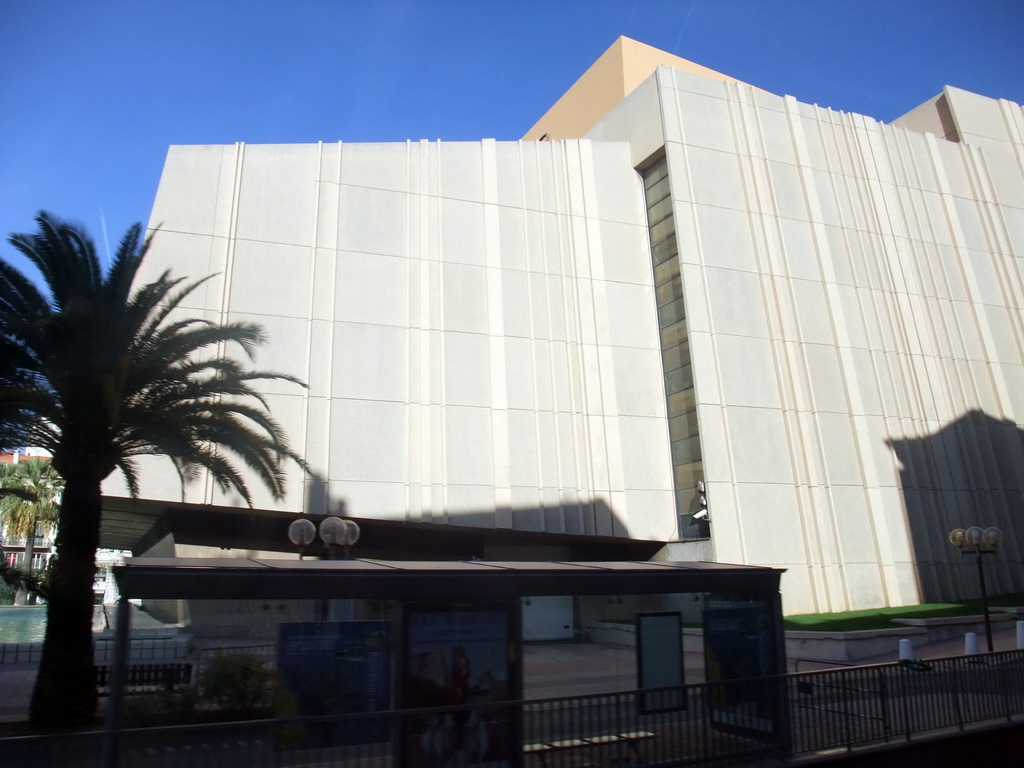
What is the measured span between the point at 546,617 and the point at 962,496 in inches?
1025

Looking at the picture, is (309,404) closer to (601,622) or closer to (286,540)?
(286,540)

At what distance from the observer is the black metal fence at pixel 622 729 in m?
6.95

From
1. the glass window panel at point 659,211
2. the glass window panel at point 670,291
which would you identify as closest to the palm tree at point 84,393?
the glass window panel at point 670,291

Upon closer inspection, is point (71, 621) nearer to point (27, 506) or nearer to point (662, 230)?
point (662, 230)

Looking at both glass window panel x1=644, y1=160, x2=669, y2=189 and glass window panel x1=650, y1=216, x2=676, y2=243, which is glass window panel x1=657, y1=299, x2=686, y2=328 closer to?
glass window panel x1=650, y1=216, x2=676, y2=243

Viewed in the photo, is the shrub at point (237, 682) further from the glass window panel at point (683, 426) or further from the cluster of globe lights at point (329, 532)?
the glass window panel at point (683, 426)

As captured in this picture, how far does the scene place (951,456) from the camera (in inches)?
1158

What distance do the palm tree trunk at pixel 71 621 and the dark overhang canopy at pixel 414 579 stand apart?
14.4ft

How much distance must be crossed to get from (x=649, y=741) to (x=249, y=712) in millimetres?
4296

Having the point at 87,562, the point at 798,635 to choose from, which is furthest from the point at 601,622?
the point at 798,635

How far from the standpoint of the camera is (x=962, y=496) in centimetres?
2912

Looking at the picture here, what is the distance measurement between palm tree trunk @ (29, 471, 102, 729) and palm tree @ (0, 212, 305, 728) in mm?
16

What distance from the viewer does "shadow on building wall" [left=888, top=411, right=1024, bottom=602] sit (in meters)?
27.7

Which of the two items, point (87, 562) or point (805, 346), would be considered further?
point (805, 346)
